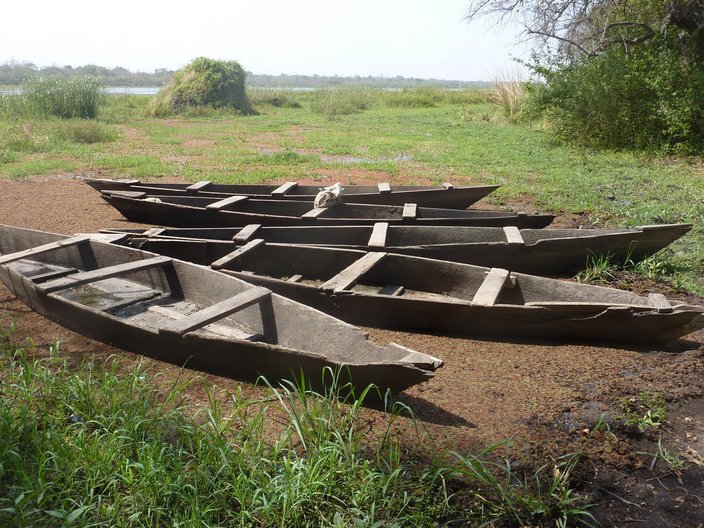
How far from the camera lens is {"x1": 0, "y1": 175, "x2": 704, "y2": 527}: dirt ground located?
2.62 meters

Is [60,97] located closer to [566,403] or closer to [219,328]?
[219,328]

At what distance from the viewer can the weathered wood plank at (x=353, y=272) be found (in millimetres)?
4172

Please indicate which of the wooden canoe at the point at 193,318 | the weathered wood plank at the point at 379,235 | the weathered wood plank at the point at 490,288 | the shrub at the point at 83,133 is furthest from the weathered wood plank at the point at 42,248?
the shrub at the point at 83,133

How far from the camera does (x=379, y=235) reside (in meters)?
5.16

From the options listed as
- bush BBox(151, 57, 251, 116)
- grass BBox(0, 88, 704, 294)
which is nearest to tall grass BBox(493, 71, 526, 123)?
grass BBox(0, 88, 704, 294)

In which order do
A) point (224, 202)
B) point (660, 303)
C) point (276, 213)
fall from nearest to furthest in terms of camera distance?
point (660, 303) < point (224, 202) < point (276, 213)

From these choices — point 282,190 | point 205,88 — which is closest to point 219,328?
point 282,190


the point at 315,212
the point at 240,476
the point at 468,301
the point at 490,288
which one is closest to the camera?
the point at 240,476

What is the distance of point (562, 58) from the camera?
13.3m

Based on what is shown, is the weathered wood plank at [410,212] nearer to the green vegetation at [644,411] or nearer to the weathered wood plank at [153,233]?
the weathered wood plank at [153,233]

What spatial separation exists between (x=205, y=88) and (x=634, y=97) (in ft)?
57.2

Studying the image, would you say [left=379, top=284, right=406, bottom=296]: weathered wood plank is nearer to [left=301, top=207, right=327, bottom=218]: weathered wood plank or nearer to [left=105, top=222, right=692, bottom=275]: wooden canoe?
[left=105, top=222, right=692, bottom=275]: wooden canoe

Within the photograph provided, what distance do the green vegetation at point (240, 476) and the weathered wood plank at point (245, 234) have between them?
7.46 feet

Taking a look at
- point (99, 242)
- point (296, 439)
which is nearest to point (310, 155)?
point (99, 242)
